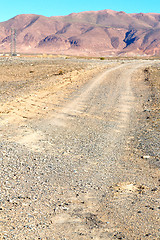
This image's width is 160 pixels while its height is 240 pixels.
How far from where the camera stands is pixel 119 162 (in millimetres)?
7133

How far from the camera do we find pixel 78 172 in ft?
20.9

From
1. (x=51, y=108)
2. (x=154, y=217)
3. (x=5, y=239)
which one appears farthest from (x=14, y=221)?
(x=51, y=108)

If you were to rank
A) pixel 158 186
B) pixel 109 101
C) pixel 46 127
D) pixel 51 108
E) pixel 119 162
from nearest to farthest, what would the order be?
pixel 158 186 → pixel 119 162 → pixel 46 127 → pixel 51 108 → pixel 109 101

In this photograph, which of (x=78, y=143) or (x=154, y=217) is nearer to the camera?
(x=154, y=217)

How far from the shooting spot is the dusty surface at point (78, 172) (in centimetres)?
442

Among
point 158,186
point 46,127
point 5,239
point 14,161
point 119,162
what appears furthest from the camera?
point 46,127

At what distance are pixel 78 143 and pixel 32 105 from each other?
19.6 feet

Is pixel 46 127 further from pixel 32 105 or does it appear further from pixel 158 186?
pixel 158 186

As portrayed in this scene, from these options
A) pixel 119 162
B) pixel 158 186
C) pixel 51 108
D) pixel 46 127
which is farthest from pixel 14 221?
pixel 51 108

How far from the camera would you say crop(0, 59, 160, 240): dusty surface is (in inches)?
174

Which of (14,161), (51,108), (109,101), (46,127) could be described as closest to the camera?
(14,161)

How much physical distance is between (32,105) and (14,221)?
9.88 m

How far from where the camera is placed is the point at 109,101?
15781mm

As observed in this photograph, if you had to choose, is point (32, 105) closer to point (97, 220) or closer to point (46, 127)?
point (46, 127)
